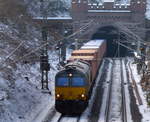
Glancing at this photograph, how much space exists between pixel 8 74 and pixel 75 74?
16.4ft

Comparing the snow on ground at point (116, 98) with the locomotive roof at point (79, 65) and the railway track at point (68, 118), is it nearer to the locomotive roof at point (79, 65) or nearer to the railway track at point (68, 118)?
the railway track at point (68, 118)

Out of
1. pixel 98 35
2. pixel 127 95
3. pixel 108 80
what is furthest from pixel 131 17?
pixel 127 95

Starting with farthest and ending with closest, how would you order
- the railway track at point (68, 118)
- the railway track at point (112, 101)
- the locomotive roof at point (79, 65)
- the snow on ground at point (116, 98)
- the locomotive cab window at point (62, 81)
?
the locomotive roof at point (79, 65) < the locomotive cab window at point (62, 81) < the snow on ground at point (116, 98) < the railway track at point (112, 101) < the railway track at point (68, 118)

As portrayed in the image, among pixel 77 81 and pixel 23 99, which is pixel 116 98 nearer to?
pixel 77 81

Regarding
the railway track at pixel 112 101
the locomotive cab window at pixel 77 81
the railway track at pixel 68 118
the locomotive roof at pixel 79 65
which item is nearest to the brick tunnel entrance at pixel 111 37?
the railway track at pixel 112 101

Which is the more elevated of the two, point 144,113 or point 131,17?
point 131,17

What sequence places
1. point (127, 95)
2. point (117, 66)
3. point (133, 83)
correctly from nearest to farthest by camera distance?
1. point (127, 95)
2. point (133, 83)
3. point (117, 66)

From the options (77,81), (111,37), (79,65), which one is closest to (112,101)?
(79,65)

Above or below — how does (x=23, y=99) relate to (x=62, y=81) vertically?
below

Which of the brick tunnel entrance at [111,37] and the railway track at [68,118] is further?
the brick tunnel entrance at [111,37]

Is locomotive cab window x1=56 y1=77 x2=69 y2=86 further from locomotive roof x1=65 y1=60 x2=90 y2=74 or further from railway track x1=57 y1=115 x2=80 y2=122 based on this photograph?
railway track x1=57 y1=115 x2=80 y2=122

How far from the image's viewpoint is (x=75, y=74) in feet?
76.7

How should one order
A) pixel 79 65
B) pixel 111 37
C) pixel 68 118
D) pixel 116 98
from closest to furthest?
1. pixel 68 118
2. pixel 79 65
3. pixel 116 98
4. pixel 111 37

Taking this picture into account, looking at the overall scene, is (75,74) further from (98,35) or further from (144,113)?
(98,35)
